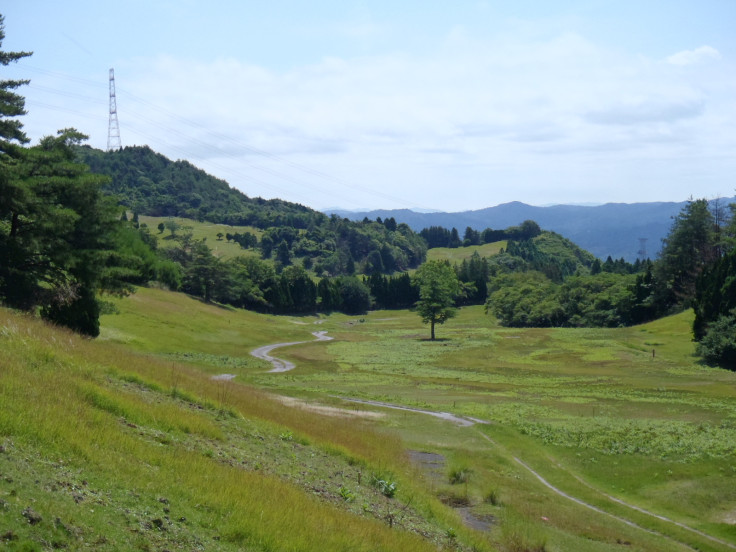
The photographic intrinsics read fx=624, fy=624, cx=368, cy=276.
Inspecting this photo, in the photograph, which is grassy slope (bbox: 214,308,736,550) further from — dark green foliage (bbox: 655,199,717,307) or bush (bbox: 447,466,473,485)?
dark green foliage (bbox: 655,199,717,307)

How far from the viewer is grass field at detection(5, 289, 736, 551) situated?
10.5 meters

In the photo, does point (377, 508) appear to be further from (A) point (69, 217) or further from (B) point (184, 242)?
(B) point (184, 242)

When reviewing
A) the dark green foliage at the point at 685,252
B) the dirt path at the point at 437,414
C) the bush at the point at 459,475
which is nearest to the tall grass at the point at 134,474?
the bush at the point at 459,475

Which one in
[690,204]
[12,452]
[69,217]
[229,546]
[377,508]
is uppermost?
[690,204]

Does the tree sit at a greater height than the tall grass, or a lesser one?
greater

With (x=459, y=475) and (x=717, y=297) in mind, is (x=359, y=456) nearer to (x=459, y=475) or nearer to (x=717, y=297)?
(x=459, y=475)

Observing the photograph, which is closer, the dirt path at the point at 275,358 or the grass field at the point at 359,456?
the grass field at the point at 359,456

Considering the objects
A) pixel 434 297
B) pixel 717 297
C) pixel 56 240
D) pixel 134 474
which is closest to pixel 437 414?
pixel 56 240

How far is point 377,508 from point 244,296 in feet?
463

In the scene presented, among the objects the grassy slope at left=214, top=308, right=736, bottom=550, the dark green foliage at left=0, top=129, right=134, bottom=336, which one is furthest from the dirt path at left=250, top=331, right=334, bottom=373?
the dark green foliage at left=0, top=129, right=134, bottom=336

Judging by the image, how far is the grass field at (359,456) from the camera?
10531mm

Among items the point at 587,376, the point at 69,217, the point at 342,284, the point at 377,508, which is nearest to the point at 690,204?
the point at 587,376

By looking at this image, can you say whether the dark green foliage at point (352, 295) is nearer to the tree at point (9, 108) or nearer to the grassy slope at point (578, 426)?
the grassy slope at point (578, 426)

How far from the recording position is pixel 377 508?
15859 mm
